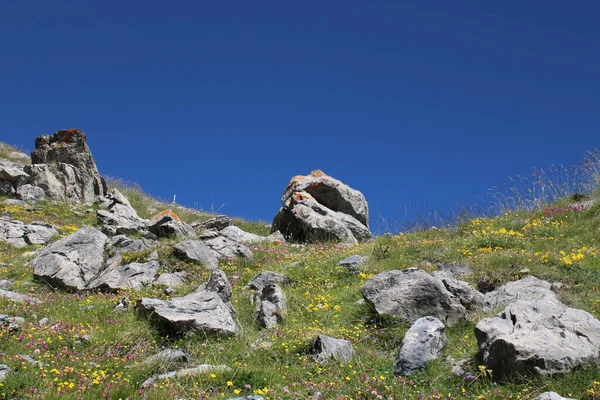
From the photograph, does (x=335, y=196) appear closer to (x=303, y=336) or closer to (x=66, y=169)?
(x=303, y=336)

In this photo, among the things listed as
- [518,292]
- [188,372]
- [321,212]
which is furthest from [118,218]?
[518,292]

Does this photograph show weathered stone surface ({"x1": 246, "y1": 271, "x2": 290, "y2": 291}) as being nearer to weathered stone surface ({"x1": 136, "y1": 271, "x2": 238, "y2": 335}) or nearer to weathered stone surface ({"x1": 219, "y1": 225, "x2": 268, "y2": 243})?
weathered stone surface ({"x1": 136, "y1": 271, "x2": 238, "y2": 335})

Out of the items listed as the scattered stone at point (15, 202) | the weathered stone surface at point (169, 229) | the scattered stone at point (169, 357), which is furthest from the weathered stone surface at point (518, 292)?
the scattered stone at point (15, 202)

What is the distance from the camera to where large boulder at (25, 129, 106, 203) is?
27625 millimetres

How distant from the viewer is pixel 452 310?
27.7 feet

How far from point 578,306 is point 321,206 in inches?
542

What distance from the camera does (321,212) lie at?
2134cm

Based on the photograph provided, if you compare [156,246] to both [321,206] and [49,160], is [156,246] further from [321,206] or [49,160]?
[49,160]

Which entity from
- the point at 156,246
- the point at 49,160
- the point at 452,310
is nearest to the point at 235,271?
the point at 156,246

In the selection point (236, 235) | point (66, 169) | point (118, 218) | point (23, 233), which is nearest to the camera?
point (23, 233)

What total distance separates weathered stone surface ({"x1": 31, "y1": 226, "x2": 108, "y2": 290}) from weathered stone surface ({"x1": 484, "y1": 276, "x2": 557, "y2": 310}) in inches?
361

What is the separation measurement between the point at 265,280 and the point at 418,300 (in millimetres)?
4092

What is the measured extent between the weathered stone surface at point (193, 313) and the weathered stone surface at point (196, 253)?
4427 millimetres

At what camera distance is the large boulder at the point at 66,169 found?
2762 cm
